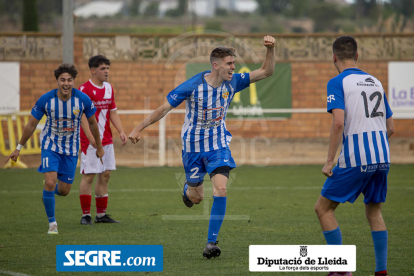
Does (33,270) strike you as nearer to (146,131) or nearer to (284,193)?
(284,193)

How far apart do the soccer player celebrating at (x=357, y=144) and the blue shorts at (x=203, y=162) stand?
4.56ft

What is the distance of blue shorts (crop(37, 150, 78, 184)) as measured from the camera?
21.9 feet

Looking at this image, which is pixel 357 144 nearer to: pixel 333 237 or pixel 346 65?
pixel 346 65

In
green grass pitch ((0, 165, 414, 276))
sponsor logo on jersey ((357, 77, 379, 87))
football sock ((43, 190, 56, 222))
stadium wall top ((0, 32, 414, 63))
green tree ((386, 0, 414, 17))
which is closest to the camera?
sponsor logo on jersey ((357, 77, 379, 87))

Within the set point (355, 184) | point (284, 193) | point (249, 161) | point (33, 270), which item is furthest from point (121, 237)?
point (249, 161)

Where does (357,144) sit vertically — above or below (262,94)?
below

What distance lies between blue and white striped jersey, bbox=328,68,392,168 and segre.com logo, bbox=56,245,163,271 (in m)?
1.98

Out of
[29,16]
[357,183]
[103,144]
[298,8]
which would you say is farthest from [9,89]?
[298,8]

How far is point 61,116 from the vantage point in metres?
6.73

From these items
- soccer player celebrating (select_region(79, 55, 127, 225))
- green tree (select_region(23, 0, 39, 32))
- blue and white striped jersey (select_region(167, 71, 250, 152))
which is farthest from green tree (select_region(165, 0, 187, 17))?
blue and white striped jersey (select_region(167, 71, 250, 152))

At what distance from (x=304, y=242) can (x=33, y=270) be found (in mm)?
2826

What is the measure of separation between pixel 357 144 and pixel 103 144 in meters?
4.21

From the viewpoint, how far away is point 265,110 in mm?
16500

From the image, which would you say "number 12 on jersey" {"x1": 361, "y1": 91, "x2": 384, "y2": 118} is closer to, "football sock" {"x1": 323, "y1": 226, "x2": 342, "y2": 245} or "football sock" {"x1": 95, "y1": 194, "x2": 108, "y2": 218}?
"football sock" {"x1": 323, "y1": 226, "x2": 342, "y2": 245}
